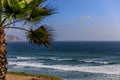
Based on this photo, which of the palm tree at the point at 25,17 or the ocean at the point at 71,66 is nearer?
the palm tree at the point at 25,17

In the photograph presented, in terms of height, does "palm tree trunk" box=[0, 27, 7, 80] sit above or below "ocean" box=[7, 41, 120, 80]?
above

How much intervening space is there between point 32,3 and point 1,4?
108cm

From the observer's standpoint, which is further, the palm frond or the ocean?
the ocean

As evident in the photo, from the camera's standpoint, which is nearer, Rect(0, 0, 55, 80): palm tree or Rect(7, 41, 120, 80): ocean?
Rect(0, 0, 55, 80): palm tree

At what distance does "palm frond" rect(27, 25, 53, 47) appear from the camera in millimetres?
13625

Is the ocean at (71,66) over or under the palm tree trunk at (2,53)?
under

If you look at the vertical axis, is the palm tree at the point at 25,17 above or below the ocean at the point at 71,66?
above

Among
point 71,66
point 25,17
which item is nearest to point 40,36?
point 25,17

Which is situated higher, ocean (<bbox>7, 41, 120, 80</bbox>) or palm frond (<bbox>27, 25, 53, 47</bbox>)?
palm frond (<bbox>27, 25, 53, 47</bbox>)

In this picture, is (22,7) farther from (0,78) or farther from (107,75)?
(107,75)

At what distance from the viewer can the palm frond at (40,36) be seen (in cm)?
1362

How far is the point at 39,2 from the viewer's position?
13.0 m

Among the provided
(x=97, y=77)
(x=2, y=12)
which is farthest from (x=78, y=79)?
(x=2, y=12)

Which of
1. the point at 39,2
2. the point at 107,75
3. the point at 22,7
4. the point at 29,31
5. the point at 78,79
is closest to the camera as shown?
the point at 22,7
